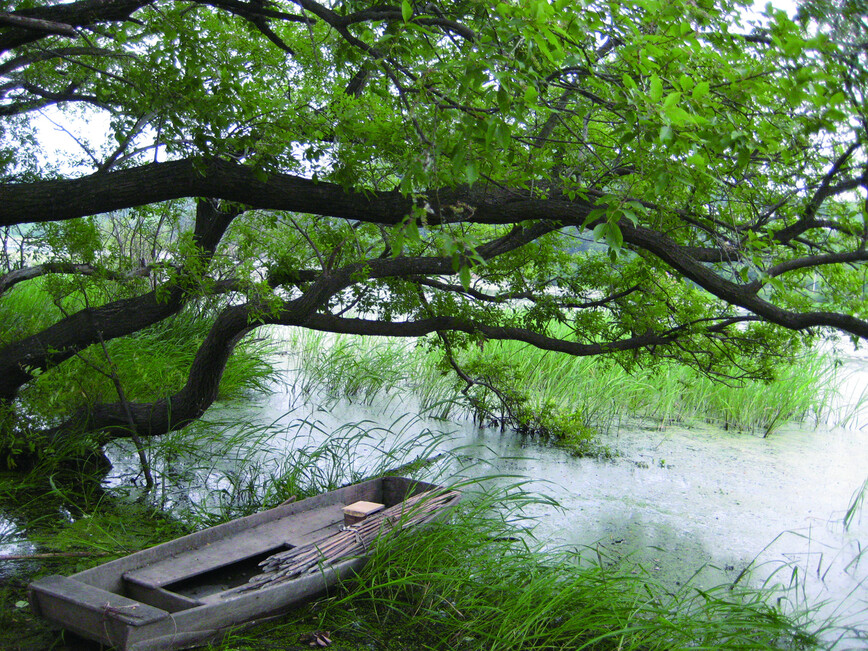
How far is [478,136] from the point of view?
199 centimetres

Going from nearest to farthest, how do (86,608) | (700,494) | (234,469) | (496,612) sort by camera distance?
(86,608), (496,612), (234,469), (700,494)

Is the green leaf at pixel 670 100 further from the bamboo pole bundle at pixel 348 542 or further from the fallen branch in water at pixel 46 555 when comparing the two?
the fallen branch in water at pixel 46 555

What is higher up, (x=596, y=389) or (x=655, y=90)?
(x=655, y=90)

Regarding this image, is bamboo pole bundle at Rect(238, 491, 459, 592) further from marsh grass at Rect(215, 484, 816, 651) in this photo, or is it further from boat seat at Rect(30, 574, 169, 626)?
boat seat at Rect(30, 574, 169, 626)

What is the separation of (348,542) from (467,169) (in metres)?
2.00

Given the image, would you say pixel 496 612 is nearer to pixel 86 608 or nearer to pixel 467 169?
pixel 86 608

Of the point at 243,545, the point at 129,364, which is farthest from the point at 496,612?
the point at 129,364

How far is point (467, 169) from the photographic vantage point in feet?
6.36

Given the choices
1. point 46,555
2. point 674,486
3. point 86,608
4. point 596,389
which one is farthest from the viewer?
point 596,389

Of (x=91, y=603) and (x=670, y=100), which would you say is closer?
(x=670, y=100)

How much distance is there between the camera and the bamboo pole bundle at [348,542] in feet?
10.3

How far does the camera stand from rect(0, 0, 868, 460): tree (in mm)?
2117

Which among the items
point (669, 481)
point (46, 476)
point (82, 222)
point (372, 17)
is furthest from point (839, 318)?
point (46, 476)

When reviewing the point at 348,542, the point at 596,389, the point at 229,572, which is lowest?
the point at 229,572
